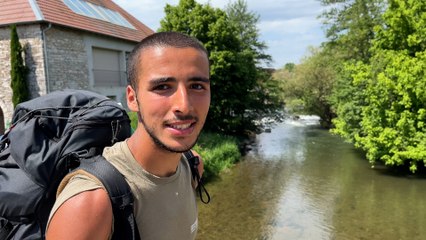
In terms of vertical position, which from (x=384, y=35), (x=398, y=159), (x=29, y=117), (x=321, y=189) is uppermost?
(x=384, y=35)

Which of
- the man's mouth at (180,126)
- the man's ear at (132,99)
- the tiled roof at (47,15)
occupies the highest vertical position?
the tiled roof at (47,15)

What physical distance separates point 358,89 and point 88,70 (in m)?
12.2

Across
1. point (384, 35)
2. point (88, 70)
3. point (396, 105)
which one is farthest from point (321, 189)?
point (88, 70)

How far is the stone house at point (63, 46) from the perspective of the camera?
12.5m

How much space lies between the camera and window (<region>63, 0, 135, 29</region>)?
15.2 m

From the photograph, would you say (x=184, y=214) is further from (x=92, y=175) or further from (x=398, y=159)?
(x=398, y=159)

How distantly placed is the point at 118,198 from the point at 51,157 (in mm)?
434

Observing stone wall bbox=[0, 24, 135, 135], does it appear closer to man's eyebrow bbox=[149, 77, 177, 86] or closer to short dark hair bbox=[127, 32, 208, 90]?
short dark hair bbox=[127, 32, 208, 90]

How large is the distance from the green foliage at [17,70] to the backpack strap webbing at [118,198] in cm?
1286

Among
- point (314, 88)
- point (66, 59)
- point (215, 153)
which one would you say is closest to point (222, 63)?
point (215, 153)

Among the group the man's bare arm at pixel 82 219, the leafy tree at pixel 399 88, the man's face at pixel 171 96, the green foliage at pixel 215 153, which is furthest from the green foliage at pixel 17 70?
the man's bare arm at pixel 82 219

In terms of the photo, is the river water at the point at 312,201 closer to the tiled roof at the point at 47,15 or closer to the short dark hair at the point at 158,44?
the short dark hair at the point at 158,44

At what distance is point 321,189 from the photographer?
39.3ft

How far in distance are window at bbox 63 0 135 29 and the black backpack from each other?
14.7 metres
